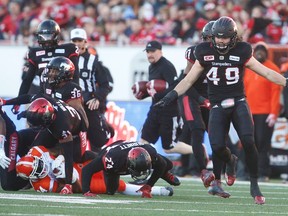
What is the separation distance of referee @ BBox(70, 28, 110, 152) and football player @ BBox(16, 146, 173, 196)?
1998 millimetres

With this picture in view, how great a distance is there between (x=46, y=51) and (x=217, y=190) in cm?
253

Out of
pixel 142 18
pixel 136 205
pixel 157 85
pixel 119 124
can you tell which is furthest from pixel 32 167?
pixel 142 18

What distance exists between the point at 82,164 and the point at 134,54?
6815 millimetres

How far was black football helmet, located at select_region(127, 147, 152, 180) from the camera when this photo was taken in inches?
373

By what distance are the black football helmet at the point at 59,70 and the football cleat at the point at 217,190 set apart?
5.71 feet

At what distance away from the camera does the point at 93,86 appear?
12.7 m

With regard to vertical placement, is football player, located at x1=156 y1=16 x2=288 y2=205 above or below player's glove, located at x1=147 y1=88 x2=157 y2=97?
above

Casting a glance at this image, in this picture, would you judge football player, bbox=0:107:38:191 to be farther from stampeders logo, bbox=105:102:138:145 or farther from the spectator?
stampeders logo, bbox=105:102:138:145

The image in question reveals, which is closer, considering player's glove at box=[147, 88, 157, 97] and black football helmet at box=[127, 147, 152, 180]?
black football helmet at box=[127, 147, 152, 180]

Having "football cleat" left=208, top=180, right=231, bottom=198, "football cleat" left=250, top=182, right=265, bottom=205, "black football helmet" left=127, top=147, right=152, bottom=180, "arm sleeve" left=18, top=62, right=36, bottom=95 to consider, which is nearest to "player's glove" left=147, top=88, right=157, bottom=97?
"arm sleeve" left=18, top=62, right=36, bottom=95

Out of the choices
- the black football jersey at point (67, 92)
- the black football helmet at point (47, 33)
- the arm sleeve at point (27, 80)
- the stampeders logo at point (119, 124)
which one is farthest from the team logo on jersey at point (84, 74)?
the stampeders logo at point (119, 124)

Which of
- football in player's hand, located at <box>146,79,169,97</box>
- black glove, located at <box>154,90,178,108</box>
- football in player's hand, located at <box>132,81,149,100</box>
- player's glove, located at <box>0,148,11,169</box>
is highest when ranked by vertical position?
black glove, located at <box>154,90,178,108</box>

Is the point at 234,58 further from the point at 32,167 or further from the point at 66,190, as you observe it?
the point at 32,167

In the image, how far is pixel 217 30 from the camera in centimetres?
971
